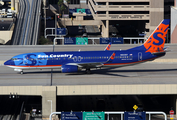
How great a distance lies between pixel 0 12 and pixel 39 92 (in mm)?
122088

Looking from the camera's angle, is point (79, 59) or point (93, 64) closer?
point (93, 64)

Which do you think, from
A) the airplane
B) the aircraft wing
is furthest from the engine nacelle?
the aircraft wing

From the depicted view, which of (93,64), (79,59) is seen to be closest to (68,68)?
(79,59)

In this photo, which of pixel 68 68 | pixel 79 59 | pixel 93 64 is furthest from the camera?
pixel 79 59

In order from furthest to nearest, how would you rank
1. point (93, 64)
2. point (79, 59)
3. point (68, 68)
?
point (79, 59) → point (93, 64) → point (68, 68)

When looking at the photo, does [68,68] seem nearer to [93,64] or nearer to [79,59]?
[79,59]

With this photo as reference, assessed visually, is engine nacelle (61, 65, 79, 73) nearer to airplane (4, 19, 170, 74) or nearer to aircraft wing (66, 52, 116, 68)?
airplane (4, 19, 170, 74)

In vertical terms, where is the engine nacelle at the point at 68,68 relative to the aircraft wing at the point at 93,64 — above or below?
below

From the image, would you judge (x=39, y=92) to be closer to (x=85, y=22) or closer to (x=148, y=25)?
(x=148, y=25)

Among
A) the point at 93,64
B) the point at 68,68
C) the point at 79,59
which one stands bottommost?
the point at 68,68

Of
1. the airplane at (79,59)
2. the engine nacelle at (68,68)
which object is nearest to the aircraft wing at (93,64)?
the airplane at (79,59)

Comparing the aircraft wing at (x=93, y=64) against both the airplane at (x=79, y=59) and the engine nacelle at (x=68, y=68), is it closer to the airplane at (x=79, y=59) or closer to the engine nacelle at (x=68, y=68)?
the airplane at (x=79, y=59)

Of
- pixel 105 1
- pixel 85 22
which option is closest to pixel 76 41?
pixel 105 1

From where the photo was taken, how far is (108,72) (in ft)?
220
